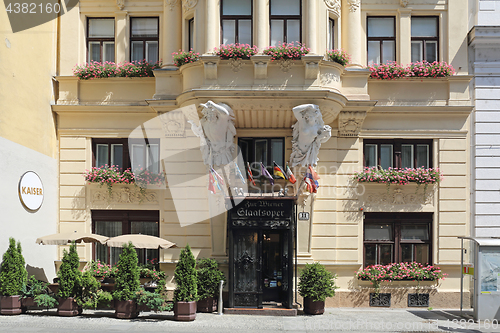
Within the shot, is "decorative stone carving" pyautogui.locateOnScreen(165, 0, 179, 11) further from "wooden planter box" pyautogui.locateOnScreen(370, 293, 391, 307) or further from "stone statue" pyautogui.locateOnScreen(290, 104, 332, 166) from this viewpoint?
"wooden planter box" pyautogui.locateOnScreen(370, 293, 391, 307)

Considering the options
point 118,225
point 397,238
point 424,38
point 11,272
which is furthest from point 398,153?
point 11,272

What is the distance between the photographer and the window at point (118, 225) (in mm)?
15797

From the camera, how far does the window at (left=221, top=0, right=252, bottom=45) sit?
14719 millimetres

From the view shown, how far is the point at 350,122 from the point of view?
1530 cm

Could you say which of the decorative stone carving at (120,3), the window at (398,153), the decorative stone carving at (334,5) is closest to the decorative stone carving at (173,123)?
the decorative stone carving at (120,3)

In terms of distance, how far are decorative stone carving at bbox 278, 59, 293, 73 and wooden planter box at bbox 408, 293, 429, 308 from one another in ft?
26.6

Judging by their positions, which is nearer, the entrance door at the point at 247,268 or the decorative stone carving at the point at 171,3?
the entrance door at the point at 247,268

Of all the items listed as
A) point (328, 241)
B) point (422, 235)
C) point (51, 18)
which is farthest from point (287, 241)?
point (51, 18)

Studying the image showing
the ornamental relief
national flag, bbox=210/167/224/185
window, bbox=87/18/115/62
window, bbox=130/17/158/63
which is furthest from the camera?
window, bbox=87/18/115/62

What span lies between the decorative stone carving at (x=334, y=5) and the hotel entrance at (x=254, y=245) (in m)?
6.09

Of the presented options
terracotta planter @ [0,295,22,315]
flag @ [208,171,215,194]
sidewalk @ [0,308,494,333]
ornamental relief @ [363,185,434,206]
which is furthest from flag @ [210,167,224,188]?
terracotta planter @ [0,295,22,315]

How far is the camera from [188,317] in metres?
12.9

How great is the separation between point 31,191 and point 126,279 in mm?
4189

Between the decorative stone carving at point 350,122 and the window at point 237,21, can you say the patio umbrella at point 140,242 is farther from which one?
the decorative stone carving at point 350,122
